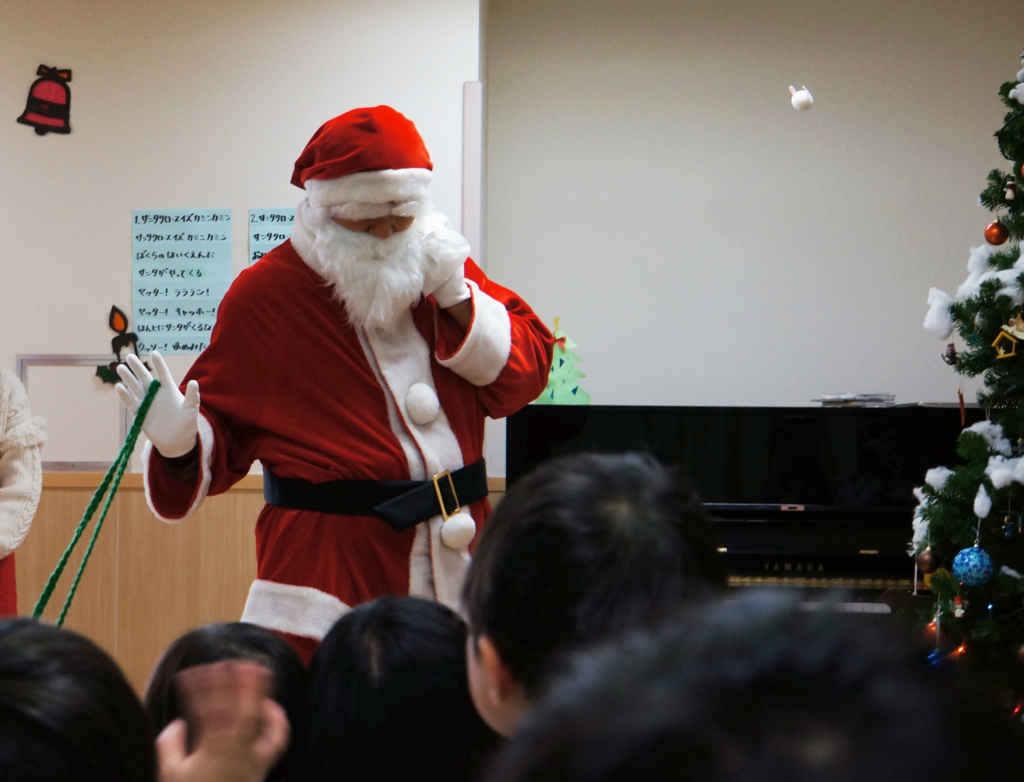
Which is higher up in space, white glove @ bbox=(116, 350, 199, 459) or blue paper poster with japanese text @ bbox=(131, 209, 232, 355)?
blue paper poster with japanese text @ bbox=(131, 209, 232, 355)

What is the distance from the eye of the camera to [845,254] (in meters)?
3.36

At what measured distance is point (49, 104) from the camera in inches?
116

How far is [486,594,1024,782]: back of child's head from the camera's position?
8.8 inches

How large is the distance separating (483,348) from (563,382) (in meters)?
1.35

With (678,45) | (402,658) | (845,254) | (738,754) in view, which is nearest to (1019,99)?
(845,254)

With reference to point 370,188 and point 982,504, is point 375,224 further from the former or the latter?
point 982,504

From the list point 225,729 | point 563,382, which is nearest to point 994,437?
point 563,382

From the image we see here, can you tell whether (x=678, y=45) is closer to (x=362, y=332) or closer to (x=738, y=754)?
(x=362, y=332)

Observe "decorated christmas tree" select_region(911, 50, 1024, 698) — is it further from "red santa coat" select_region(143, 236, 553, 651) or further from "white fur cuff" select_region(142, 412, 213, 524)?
"white fur cuff" select_region(142, 412, 213, 524)

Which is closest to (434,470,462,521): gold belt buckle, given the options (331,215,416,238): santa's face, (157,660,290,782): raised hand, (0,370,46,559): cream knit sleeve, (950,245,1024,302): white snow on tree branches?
(331,215,416,238): santa's face

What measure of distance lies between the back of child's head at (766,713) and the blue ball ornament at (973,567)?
1.96m

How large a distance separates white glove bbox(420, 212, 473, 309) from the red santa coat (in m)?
0.04

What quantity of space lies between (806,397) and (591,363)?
2.53 ft

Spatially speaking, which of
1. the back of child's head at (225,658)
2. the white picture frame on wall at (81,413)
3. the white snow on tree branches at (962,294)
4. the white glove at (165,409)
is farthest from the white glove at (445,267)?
the white picture frame on wall at (81,413)
